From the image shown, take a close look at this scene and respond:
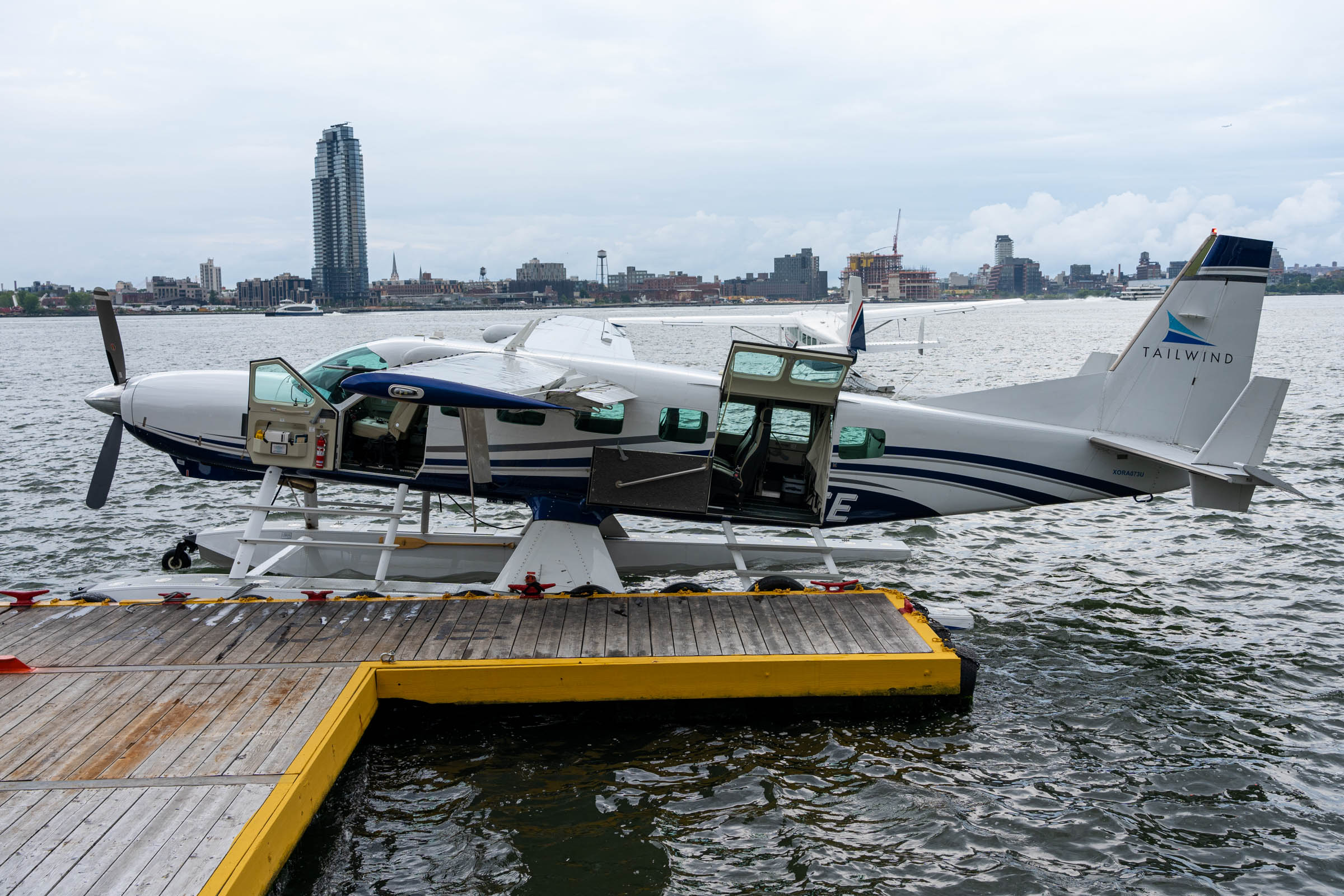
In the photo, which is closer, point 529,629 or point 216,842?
point 216,842

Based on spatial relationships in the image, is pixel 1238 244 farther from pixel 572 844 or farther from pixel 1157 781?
pixel 572 844

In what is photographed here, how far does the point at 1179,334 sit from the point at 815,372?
4.22 meters

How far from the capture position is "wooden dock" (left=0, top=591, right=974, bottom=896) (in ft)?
15.7

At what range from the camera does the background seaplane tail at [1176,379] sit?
9398mm

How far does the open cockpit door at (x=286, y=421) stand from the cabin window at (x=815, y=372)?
15.6ft

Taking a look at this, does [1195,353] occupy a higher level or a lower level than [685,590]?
higher

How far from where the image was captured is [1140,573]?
11.9m

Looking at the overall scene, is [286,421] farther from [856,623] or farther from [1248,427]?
[1248,427]

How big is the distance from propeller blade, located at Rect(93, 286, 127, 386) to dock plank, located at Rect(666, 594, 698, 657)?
20.8 feet

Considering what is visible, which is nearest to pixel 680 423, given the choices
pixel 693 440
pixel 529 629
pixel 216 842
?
pixel 693 440

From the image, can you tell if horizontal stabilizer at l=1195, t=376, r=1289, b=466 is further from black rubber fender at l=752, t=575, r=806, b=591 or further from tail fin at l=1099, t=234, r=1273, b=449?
black rubber fender at l=752, t=575, r=806, b=591

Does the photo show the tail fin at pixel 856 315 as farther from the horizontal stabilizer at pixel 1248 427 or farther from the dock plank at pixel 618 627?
the dock plank at pixel 618 627

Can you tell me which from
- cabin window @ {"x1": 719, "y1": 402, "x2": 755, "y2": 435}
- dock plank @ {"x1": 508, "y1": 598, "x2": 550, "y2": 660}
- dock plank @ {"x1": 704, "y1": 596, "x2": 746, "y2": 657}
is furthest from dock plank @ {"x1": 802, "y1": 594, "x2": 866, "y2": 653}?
dock plank @ {"x1": 508, "y1": 598, "x2": 550, "y2": 660}

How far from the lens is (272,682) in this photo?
6.70 meters
